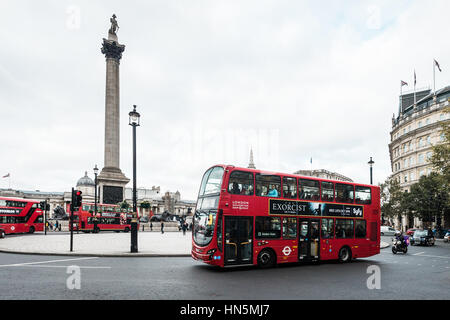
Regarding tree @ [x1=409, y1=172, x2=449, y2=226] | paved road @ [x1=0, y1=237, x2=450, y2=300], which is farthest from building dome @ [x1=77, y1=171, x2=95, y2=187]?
paved road @ [x1=0, y1=237, x2=450, y2=300]

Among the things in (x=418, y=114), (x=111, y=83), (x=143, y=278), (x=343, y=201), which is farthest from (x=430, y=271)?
(x=418, y=114)

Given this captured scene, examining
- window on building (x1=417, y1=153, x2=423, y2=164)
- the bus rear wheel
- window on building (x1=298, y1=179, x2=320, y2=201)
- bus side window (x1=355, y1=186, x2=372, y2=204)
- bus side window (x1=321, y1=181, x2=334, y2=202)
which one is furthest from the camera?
window on building (x1=417, y1=153, x2=423, y2=164)

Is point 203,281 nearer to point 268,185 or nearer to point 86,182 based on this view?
point 268,185

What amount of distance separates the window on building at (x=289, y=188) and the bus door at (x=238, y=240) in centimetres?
197

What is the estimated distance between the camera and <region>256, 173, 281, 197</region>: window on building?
14.2 m

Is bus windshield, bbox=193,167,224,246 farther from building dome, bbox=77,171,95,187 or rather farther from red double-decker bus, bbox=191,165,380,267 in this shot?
building dome, bbox=77,171,95,187

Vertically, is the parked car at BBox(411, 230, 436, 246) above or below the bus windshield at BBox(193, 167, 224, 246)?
below

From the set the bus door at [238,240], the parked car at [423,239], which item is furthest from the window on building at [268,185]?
the parked car at [423,239]

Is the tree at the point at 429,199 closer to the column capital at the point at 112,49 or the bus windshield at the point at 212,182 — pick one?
the bus windshield at the point at 212,182

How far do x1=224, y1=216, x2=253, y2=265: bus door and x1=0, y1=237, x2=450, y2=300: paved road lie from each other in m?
0.49

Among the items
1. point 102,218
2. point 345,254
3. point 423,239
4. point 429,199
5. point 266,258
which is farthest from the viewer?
point 429,199

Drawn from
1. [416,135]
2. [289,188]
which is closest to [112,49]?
[289,188]

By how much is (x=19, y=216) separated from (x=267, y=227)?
3139 centimetres

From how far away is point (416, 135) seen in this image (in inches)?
2803
